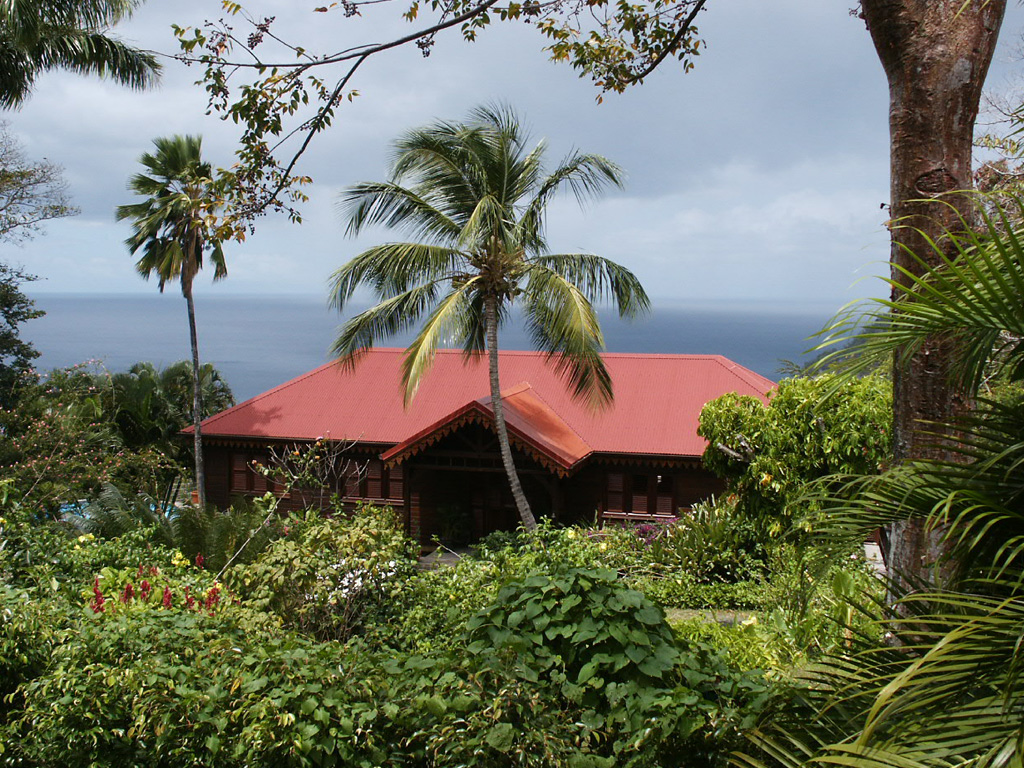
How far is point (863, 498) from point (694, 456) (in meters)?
16.7

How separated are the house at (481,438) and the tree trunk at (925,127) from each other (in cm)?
1449

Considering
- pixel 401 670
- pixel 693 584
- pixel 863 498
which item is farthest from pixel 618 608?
pixel 693 584

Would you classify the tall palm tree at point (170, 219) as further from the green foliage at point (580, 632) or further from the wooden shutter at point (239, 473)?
the green foliage at point (580, 632)

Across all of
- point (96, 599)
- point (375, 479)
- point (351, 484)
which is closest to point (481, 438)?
point (375, 479)

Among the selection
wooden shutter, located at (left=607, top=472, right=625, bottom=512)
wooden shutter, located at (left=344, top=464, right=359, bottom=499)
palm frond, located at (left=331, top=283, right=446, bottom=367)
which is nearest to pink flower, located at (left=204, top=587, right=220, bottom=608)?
palm frond, located at (left=331, top=283, right=446, bottom=367)

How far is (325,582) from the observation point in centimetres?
829

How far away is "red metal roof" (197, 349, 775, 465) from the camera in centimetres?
2055

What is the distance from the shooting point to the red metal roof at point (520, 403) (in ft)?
67.4

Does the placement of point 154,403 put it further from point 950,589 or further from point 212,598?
point 950,589

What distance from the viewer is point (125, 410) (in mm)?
27594

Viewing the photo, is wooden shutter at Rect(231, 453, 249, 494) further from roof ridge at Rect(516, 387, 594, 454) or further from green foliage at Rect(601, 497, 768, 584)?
green foliage at Rect(601, 497, 768, 584)

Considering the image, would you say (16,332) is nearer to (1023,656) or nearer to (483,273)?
(483,273)

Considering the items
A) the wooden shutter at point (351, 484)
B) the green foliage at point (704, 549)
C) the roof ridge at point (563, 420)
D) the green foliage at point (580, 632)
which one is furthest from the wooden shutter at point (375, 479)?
the green foliage at point (580, 632)

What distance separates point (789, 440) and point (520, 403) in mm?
9682
